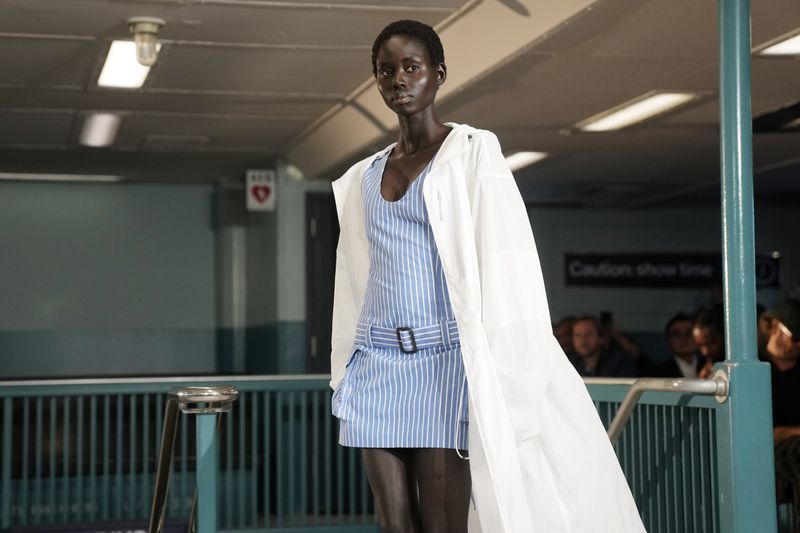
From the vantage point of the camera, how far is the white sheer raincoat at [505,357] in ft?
7.73

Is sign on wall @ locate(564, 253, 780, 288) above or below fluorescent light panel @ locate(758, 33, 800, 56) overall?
below

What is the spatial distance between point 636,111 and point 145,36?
10.8ft

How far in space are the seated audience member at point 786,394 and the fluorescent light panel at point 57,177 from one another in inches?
261

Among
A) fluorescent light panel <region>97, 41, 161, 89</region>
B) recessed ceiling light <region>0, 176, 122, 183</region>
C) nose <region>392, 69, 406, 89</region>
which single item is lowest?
nose <region>392, 69, 406, 89</region>

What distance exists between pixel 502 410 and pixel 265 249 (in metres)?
8.17

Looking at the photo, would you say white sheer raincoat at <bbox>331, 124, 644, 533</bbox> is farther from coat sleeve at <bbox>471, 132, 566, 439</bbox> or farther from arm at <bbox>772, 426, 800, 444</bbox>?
arm at <bbox>772, 426, 800, 444</bbox>

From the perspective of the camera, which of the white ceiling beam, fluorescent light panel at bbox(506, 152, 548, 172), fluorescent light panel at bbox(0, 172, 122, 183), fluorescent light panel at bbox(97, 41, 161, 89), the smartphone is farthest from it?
the smartphone

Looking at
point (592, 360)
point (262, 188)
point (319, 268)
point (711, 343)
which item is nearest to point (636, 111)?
point (711, 343)

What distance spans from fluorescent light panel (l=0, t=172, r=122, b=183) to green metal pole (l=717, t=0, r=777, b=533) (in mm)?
8092

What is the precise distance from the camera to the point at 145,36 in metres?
5.73

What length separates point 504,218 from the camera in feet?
7.91

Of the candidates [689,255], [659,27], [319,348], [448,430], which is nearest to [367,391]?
[448,430]

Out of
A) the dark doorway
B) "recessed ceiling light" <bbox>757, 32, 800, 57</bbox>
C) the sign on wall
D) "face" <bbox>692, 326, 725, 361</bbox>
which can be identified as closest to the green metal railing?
the dark doorway

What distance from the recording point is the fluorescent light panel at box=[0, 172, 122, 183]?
10.8 meters
